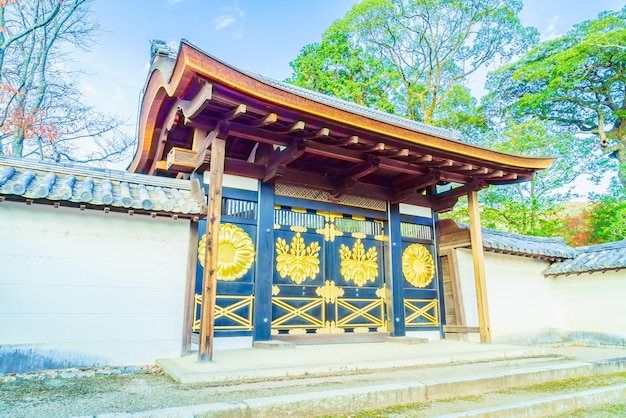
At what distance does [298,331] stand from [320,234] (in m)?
1.52

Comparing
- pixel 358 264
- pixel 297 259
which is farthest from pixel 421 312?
pixel 297 259

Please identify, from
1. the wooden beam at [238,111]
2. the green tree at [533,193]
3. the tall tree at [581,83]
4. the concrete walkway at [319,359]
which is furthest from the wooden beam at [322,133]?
the tall tree at [581,83]

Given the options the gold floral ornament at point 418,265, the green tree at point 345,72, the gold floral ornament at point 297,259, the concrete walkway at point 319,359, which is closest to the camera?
the concrete walkway at point 319,359

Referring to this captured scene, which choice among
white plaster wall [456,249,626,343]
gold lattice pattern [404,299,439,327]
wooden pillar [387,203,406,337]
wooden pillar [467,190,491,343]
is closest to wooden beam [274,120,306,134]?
wooden pillar [387,203,406,337]

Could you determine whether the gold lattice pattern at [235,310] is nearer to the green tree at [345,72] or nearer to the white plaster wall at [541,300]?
the white plaster wall at [541,300]

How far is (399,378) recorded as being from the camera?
3752 millimetres

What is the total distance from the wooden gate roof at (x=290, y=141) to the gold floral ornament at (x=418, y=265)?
2.99ft

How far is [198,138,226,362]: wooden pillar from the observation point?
4.04 meters

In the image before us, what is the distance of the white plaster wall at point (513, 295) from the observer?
24.1 feet

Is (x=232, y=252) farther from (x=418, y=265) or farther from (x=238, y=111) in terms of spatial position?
(x=418, y=265)

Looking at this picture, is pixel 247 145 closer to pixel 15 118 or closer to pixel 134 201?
pixel 134 201

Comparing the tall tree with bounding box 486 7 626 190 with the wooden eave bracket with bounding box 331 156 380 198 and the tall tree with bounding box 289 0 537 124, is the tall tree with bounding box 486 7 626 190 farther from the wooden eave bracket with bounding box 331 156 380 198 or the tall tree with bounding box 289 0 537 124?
the wooden eave bracket with bounding box 331 156 380 198

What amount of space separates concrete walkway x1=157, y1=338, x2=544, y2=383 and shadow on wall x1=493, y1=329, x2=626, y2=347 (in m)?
2.36

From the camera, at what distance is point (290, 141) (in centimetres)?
516
